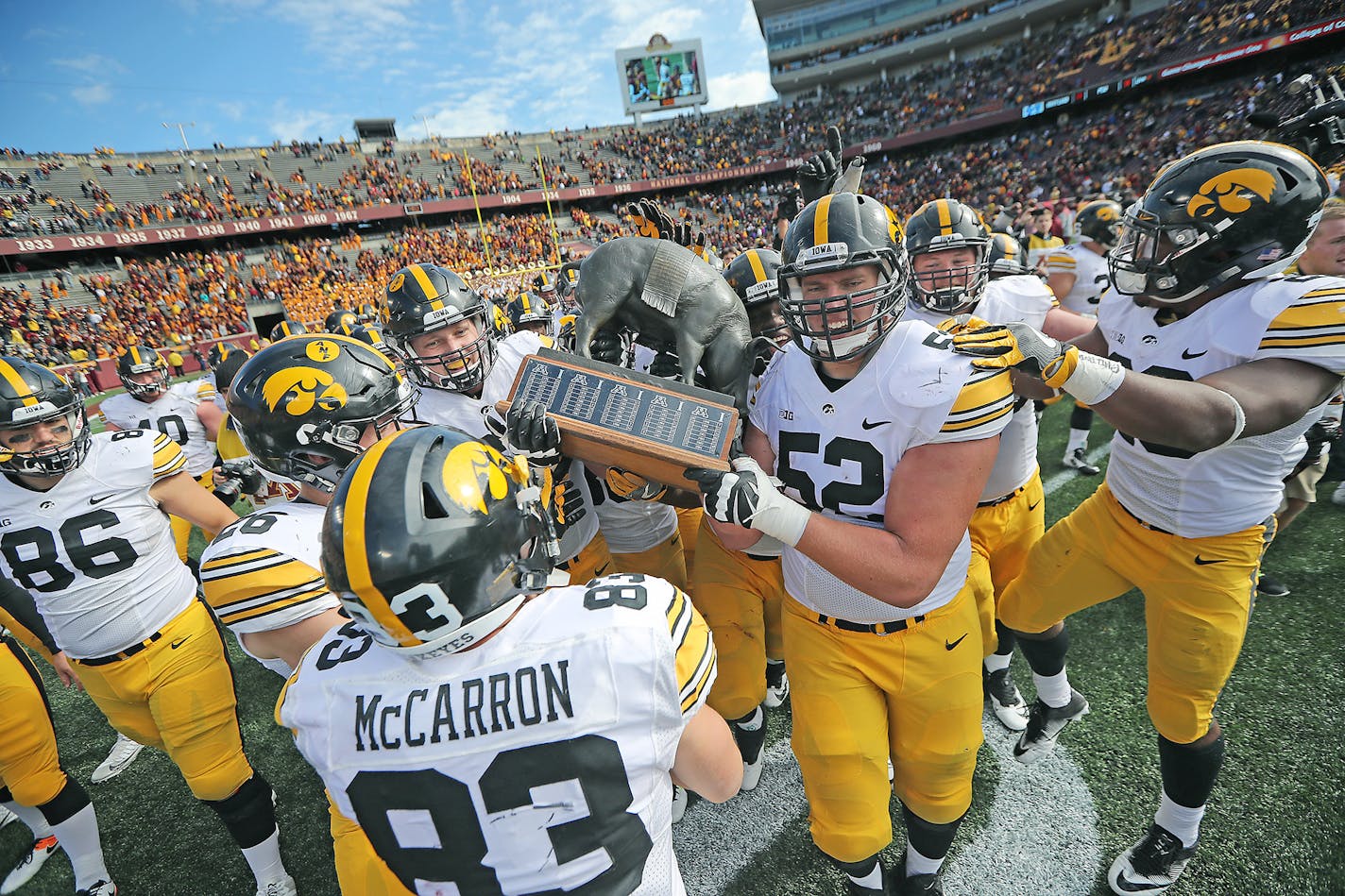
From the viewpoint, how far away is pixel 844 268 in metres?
2.05

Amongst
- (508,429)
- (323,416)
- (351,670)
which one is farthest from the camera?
(323,416)

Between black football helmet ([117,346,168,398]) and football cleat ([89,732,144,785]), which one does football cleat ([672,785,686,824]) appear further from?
black football helmet ([117,346,168,398])

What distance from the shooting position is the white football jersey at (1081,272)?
5.59m

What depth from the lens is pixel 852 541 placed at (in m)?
Result: 1.91

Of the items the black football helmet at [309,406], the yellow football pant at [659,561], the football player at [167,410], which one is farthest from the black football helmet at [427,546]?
the football player at [167,410]

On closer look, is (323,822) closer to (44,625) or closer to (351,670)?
(44,625)

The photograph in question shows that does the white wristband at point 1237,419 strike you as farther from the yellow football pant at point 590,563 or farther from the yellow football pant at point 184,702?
the yellow football pant at point 184,702

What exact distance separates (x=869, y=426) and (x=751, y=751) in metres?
1.99

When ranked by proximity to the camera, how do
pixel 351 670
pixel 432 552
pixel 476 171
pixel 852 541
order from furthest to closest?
1. pixel 476 171
2. pixel 852 541
3. pixel 351 670
4. pixel 432 552

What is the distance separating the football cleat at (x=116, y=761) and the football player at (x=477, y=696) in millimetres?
4239

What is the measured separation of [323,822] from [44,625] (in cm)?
178

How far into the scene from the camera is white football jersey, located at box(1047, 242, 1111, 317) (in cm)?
559

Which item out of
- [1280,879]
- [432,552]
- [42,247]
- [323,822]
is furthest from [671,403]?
[42,247]

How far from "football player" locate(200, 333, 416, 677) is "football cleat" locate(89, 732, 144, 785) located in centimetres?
Answer: 331
